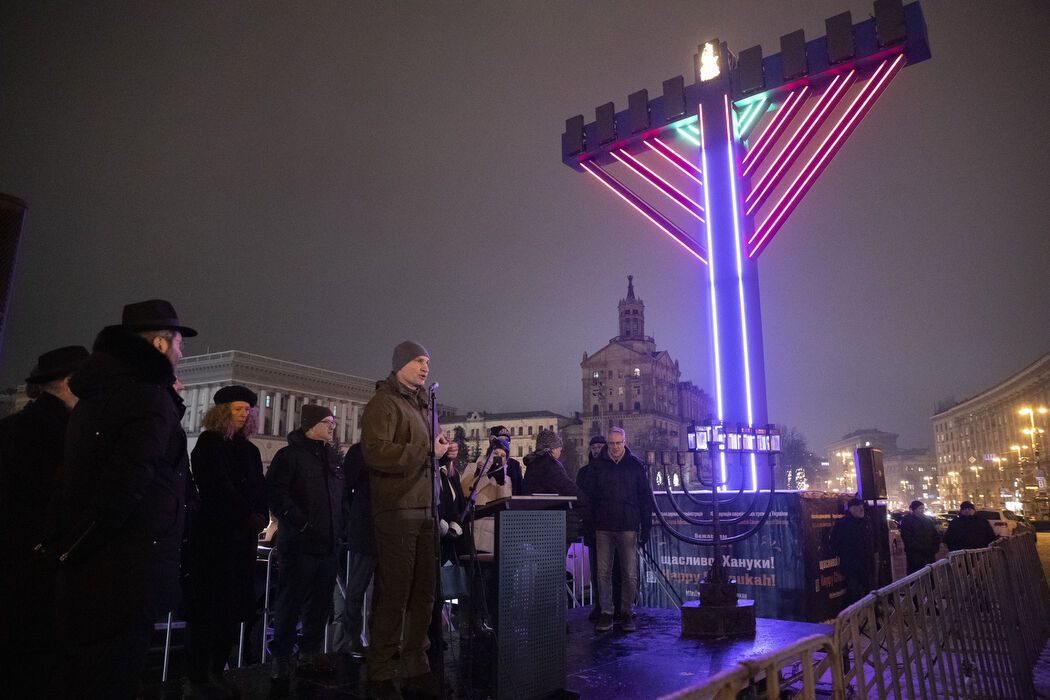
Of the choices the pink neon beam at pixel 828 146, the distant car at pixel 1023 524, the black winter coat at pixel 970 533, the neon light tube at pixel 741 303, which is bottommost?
the distant car at pixel 1023 524

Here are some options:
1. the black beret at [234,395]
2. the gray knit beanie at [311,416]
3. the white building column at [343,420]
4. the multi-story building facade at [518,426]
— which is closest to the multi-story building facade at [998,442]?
the multi-story building facade at [518,426]

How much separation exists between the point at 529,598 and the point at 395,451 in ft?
3.65

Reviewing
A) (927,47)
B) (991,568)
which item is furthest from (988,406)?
(991,568)

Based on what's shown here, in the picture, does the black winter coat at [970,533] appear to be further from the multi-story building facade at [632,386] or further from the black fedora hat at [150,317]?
the multi-story building facade at [632,386]

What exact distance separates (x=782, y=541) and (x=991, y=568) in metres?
2.05

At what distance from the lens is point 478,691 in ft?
11.6

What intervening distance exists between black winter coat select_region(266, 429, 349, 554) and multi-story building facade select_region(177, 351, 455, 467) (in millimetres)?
61487

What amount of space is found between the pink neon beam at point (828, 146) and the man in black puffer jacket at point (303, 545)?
973 centimetres

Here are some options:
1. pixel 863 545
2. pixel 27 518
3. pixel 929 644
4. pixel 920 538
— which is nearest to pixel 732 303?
pixel 920 538

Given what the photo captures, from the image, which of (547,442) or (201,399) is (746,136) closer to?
(547,442)

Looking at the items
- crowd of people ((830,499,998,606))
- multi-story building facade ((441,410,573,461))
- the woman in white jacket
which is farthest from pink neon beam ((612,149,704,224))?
multi-story building facade ((441,410,573,461))

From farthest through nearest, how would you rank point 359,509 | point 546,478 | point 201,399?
point 201,399, point 546,478, point 359,509

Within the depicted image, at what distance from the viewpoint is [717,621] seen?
201 inches

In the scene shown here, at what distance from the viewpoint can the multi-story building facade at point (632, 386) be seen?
83.1m
